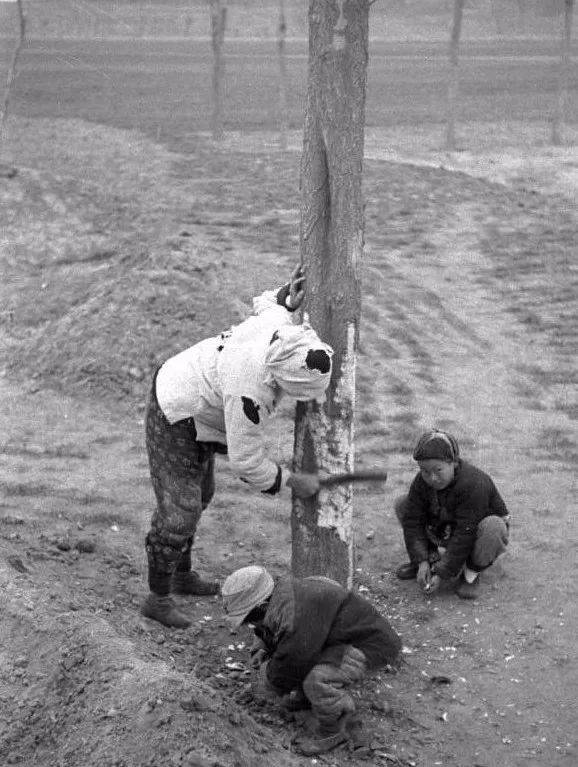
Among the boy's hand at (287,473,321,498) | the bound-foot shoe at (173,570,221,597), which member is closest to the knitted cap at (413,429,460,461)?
the boy's hand at (287,473,321,498)

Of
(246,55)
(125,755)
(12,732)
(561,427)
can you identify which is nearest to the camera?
(125,755)

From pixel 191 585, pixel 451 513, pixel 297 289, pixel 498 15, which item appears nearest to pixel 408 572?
pixel 451 513

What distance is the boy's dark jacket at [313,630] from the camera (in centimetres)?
502

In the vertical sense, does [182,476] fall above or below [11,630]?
above

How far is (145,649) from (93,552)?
1.37m

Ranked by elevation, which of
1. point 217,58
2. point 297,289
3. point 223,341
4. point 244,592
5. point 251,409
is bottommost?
point 244,592

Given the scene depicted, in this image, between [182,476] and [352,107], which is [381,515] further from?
[352,107]

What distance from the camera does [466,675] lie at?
5637mm

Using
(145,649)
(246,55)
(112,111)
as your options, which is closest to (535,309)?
(145,649)

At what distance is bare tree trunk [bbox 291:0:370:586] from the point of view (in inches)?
209

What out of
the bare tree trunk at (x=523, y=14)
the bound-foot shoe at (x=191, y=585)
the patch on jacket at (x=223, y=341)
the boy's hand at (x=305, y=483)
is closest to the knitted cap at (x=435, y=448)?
the boy's hand at (x=305, y=483)

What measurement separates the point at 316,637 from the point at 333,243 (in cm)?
179

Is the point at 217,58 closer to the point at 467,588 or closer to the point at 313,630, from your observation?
the point at 467,588

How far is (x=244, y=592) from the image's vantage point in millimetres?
5035
